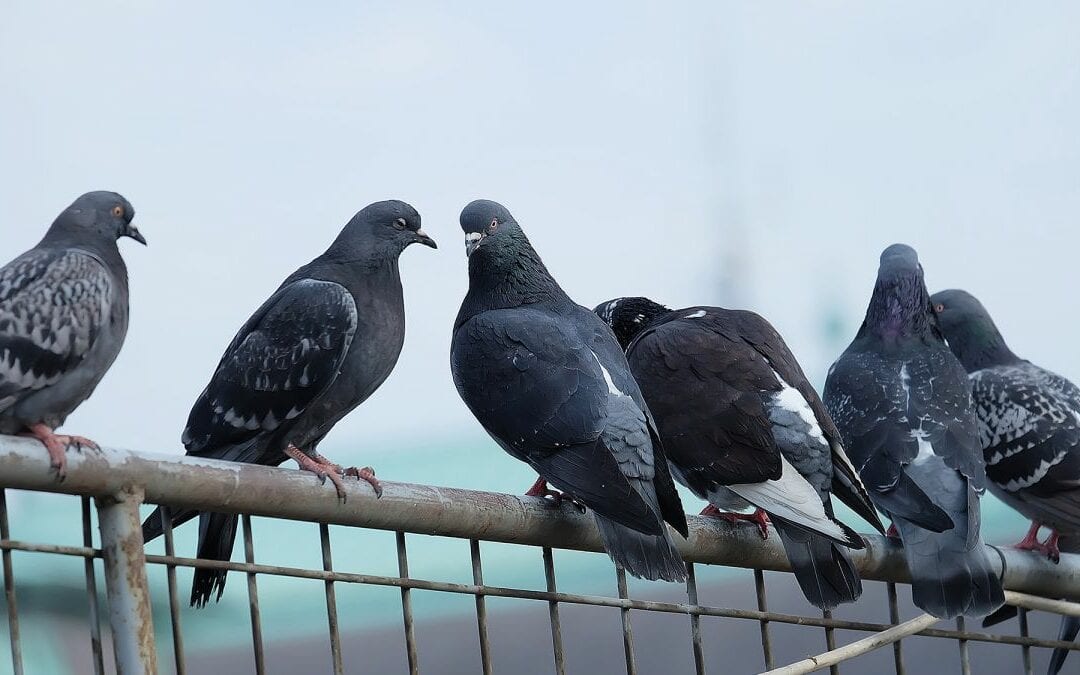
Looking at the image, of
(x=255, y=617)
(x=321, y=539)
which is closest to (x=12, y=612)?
(x=255, y=617)

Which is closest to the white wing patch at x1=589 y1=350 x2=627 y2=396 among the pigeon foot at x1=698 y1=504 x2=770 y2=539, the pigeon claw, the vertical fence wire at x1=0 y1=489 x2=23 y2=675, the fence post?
the pigeon foot at x1=698 y1=504 x2=770 y2=539

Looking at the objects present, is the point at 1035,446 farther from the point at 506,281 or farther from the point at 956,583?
the point at 506,281

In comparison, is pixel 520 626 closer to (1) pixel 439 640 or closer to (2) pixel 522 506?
(1) pixel 439 640

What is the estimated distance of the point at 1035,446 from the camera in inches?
227

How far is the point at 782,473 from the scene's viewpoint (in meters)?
3.86

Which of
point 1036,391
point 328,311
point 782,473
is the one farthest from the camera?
point 1036,391

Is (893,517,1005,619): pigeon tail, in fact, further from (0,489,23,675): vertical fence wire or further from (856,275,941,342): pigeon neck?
(0,489,23,675): vertical fence wire

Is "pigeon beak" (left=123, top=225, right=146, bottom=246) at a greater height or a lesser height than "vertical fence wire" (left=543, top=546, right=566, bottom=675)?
greater

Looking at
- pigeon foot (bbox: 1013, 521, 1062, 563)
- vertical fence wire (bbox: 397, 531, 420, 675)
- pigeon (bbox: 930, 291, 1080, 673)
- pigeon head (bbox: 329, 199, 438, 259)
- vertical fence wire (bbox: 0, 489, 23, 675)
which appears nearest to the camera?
vertical fence wire (bbox: 0, 489, 23, 675)

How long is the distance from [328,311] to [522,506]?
1.79 meters

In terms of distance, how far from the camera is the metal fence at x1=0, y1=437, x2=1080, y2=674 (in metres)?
2.00

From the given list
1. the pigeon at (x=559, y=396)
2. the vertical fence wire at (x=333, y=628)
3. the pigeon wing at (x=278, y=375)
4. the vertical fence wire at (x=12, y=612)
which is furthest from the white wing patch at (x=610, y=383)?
the vertical fence wire at (x=12, y=612)

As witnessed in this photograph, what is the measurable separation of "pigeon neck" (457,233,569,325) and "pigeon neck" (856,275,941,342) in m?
1.69

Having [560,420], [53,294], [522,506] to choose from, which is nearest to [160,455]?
[522,506]
